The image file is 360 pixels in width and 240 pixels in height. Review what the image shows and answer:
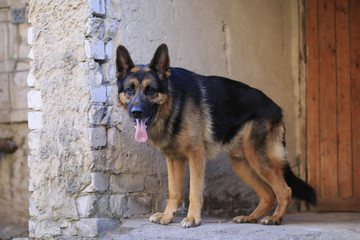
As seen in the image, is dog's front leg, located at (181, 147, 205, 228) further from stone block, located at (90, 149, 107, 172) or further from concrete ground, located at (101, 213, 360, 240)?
stone block, located at (90, 149, 107, 172)

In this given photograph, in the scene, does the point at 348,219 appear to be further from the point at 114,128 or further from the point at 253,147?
the point at 114,128

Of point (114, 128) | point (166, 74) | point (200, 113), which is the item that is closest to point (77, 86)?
point (114, 128)

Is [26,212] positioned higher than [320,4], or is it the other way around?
[320,4]

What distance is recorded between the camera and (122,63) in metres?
4.87

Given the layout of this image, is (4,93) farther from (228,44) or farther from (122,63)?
(122,63)

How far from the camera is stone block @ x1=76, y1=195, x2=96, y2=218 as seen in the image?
495cm

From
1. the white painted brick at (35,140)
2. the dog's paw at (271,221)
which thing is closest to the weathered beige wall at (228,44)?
the white painted brick at (35,140)

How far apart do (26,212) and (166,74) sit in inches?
197

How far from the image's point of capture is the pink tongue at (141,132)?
15.0 feet

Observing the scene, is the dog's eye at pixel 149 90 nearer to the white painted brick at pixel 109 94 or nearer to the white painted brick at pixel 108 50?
the white painted brick at pixel 109 94

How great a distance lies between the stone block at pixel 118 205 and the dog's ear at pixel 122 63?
1.21 metres

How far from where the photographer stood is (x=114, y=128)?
16.9 ft

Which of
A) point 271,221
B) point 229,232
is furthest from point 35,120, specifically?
point 271,221

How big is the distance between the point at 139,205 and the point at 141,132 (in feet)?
3.58
